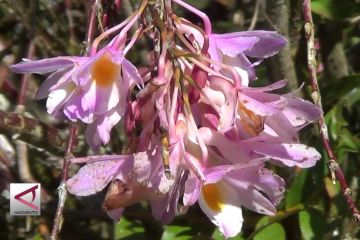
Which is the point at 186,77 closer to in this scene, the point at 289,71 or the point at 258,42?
the point at 258,42

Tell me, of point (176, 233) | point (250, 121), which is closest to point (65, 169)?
point (250, 121)

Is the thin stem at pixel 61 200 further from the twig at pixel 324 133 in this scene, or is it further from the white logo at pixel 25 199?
the white logo at pixel 25 199

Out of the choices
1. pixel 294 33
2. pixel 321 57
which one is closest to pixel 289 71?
pixel 294 33

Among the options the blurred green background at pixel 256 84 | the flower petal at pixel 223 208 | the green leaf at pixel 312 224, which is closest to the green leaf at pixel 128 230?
the blurred green background at pixel 256 84

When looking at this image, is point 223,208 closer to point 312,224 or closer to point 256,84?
point 312,224

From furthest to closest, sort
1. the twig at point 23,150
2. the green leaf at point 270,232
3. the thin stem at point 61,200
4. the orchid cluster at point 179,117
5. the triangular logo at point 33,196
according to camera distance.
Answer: the twig at point 23,150
the triangular logo at point 33,196
the green leaf at point 270,232
the thin stem at point 61,200
the orchid cluster at point 179,117

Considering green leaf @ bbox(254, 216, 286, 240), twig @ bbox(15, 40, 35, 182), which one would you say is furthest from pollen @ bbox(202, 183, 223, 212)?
twig @ bbox(15, 40, 35, 182)
